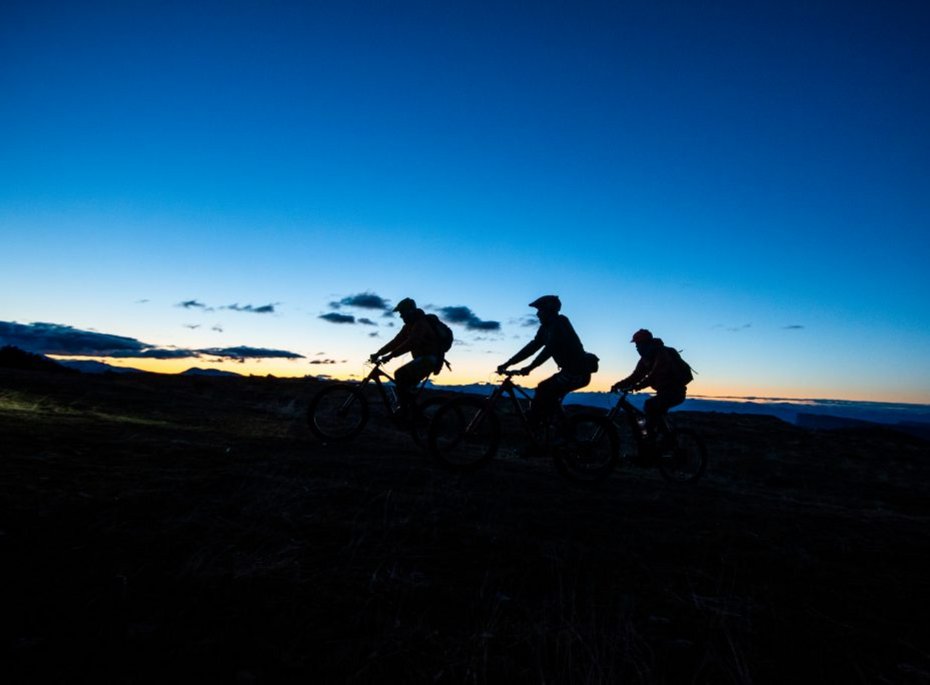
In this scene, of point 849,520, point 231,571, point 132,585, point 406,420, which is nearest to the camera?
point 132,585

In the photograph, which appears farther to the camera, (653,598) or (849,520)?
(849,520)

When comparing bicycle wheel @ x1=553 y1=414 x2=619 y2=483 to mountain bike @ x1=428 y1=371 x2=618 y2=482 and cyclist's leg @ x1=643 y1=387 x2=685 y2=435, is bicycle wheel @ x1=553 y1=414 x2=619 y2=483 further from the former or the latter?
cyclist's leg @ x1=643 y1=387 x2=685 y2=435

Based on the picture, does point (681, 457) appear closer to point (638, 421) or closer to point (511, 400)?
point (638, 421)

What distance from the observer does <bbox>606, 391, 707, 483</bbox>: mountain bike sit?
32.5ft

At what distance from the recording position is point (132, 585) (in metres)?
2.51

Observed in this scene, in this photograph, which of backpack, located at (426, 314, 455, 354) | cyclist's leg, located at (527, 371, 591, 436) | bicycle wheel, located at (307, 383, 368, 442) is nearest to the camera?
cyclist's leg, located at (527, 371, 591, 436)

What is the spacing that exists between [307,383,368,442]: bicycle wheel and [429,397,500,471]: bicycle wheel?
2.97 meters

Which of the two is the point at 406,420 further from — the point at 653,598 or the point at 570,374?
the point at 653,598

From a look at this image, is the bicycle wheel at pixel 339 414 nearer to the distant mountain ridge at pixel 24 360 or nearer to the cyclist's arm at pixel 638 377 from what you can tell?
the cyclist's arm at pixel 638 377

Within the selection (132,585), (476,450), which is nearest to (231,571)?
(132,585)

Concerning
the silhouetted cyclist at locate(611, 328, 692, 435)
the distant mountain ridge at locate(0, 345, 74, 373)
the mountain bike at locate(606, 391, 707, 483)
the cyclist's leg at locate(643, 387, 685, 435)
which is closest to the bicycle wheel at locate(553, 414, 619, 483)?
the silhouetted cyclist at locate(611, 328, 692, 435)

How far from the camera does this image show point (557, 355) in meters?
7.85

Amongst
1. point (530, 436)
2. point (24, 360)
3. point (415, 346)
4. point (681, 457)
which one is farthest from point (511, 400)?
point (24, 360)

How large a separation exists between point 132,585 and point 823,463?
2224 cm
